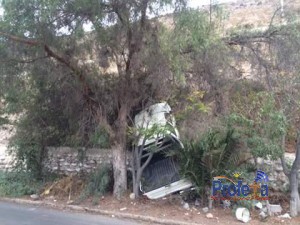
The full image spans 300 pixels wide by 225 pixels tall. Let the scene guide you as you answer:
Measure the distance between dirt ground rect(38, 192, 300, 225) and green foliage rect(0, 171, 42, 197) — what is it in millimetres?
962

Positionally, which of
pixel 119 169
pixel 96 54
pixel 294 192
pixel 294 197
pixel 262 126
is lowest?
pixel 294 197

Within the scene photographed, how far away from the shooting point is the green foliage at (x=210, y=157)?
332 inches

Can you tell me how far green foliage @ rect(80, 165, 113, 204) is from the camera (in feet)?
31.9

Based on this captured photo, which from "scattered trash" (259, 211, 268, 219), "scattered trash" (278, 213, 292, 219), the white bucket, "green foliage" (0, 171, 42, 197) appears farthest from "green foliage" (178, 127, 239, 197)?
"green foliage" (0, 171, 42, 197)

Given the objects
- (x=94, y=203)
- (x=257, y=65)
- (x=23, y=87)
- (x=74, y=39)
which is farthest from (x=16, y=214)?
(x=257, y=65)

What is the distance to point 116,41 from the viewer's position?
29.4 ft

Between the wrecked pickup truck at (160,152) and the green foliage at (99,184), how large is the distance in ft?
3.40

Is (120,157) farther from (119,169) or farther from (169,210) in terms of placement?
(169,210)

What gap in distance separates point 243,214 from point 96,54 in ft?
18.4

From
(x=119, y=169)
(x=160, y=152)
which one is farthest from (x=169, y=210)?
(x=119, y=169)

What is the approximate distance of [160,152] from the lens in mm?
9750

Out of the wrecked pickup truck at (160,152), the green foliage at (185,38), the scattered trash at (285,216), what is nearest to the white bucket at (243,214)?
the scattered trash at (285,216)

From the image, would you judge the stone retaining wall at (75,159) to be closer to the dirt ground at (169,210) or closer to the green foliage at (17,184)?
the green foliage at (17,184)

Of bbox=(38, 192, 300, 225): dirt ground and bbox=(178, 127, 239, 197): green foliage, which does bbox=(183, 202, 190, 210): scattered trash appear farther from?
bbox=(178, 127, 239, 197): green foliage
